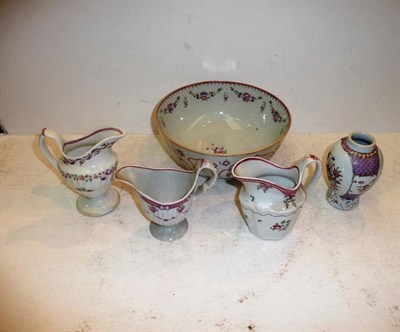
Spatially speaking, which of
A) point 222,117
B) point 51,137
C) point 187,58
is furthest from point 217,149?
point 51,137

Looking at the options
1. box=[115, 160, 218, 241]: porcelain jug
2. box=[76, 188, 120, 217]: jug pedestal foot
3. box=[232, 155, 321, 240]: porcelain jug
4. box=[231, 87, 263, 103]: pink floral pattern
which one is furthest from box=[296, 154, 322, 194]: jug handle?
box=[76, 188, 120, 217]: jug pedestal foot

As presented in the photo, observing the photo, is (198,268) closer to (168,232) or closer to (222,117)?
(168,232)

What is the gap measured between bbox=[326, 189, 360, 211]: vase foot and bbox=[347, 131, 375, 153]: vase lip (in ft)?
0.39

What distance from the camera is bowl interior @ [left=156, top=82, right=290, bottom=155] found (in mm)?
861

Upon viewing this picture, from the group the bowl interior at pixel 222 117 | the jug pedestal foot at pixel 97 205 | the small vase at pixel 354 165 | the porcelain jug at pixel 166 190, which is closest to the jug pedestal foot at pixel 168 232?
the porcelain jug at pixel 166 190

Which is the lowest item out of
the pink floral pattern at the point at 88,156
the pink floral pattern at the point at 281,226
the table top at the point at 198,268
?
the table top at the point at 198,268

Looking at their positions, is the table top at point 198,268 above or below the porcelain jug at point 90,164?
below

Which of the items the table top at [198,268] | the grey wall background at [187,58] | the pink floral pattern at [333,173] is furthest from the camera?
the grey wall background at [187,58]

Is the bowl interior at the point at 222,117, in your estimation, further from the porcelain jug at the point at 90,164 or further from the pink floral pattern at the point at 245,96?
the porcelain jug at the point at 90,164

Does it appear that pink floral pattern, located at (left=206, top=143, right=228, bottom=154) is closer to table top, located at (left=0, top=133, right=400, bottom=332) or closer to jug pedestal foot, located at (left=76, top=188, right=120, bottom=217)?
table top, located at (left=0, top=133, right=400, bottom=332)

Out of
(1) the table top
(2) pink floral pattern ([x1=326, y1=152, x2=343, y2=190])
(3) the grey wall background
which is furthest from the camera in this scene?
(3) the grey wall background

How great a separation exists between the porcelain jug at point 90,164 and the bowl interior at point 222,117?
174mm

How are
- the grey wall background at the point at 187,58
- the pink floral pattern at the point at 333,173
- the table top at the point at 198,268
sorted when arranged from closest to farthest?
the table top at the point at 198,268 → the pink floral pattern at the point at 333,173 → the grey wall background at the point at 187,58

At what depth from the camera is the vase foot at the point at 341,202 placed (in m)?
0.77
